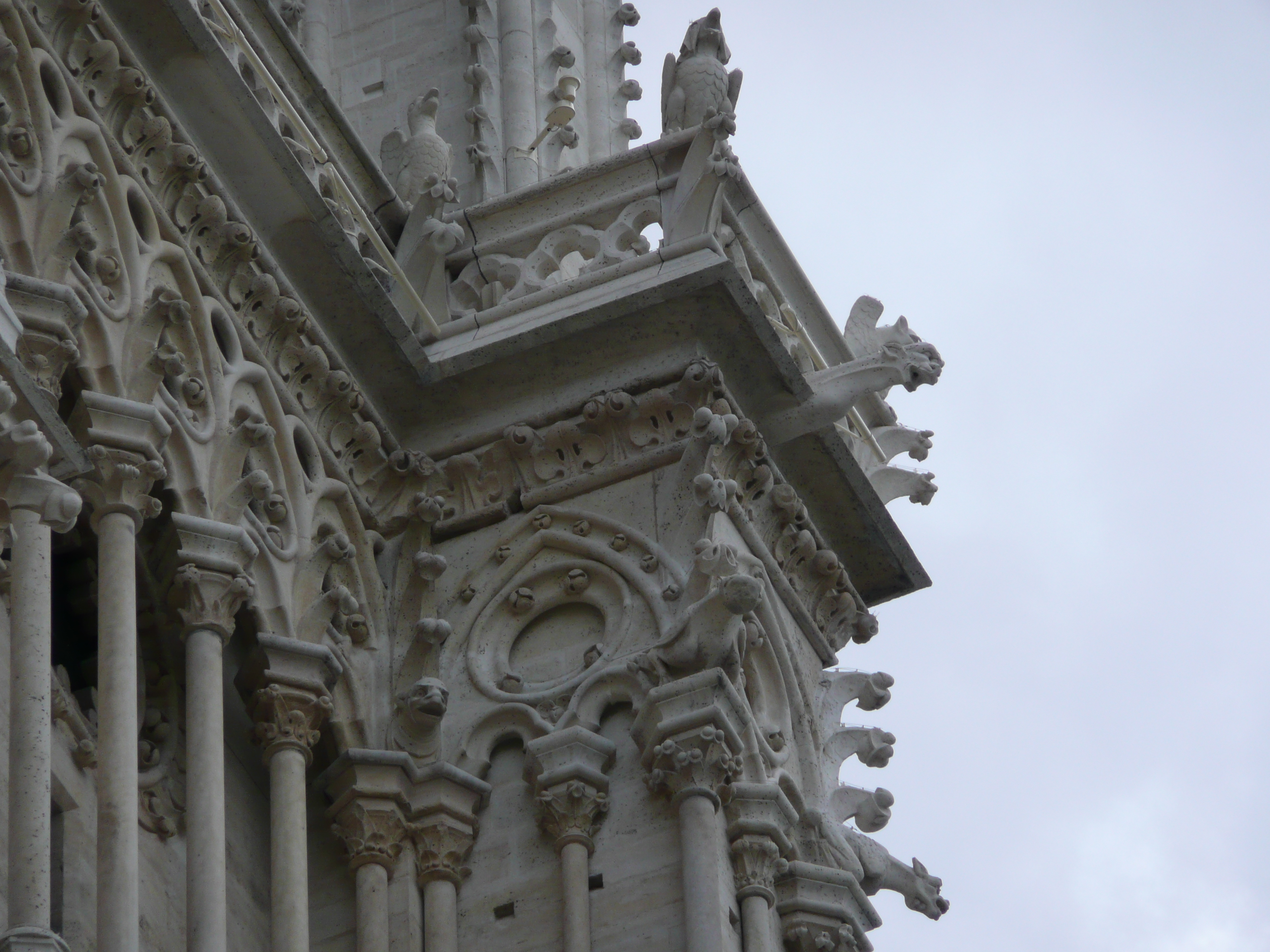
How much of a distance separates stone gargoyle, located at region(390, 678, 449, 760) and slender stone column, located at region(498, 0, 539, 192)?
337 cm

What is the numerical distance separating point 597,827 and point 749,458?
65.1 inches

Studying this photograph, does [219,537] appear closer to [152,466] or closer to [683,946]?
[152,466]

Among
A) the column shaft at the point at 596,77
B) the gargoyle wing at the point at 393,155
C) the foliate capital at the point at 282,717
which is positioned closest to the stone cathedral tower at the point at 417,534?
the foliate capital at the point at 282,717

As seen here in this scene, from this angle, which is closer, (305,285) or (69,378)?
(69,378)

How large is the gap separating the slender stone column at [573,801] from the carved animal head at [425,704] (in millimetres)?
334

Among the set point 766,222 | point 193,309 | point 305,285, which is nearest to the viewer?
point 193,309

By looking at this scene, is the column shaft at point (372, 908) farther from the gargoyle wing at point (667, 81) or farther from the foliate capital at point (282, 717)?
the gargoyle wing at point (667, 81)

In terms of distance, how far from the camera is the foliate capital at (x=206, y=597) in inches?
428

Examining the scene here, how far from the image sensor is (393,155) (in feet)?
46.6

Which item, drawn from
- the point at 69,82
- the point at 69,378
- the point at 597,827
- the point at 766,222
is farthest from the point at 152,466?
the point at 766,222

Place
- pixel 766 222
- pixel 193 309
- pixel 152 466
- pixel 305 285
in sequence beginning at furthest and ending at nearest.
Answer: pixel 766 222
pixel 305 285
pixel 193 309
pixel 152 466

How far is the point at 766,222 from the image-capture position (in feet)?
44.7

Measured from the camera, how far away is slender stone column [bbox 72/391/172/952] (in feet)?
31.8

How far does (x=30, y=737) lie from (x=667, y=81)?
16.6ft
